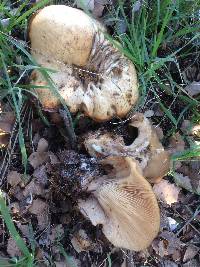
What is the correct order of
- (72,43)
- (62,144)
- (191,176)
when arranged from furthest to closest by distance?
(191,176), (62,144), (72,43)

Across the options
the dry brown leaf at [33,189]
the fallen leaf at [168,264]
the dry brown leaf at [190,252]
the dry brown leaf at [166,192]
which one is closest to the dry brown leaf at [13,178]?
the dry brown leaf at [33,189]

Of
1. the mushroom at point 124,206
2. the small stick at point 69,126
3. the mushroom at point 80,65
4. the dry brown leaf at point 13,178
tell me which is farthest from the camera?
the dry brown leaf at point 13,178

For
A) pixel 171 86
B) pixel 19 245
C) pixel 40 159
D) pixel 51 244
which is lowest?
pixel 51 244

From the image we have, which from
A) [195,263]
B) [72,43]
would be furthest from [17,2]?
[195,263]

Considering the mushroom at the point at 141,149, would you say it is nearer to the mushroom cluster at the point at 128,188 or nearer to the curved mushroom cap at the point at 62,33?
the mushroom cluster at the point at 128,188

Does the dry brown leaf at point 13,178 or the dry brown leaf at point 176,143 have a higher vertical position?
the dry brown leaf at point 13,178

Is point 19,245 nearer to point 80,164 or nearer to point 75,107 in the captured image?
point 80,164

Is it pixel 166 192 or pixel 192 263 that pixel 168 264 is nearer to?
pixel 192 263
